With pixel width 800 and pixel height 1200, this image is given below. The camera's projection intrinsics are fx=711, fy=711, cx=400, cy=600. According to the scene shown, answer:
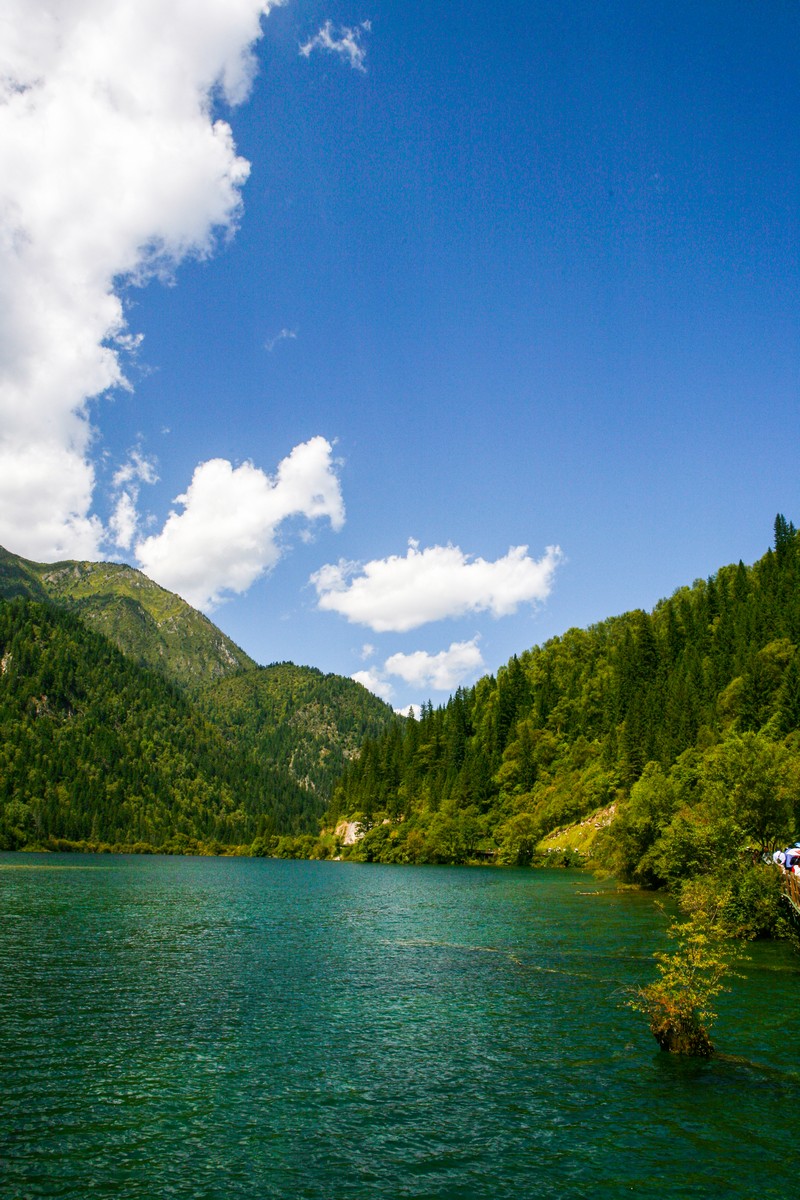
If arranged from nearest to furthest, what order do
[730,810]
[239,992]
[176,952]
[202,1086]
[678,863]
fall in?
1. [202,1086]
2. [239,992]
3. [176,952]
4. [730,810]
5. [678,863]

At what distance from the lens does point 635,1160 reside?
18.3 m

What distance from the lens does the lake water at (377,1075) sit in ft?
58.2

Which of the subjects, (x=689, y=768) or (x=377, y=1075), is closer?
(x=377, y=1075)

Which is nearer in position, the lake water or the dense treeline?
the lake water

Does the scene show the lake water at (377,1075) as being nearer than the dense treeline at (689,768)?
Yes

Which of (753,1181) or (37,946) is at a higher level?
(753,1181)

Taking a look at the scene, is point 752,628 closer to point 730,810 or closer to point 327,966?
point 730,810

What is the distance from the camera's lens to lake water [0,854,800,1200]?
1775 cm

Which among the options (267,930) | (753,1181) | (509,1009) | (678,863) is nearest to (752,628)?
(678,863)

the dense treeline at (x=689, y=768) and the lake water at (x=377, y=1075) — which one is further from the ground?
the dense treeline at (x=689, y=768)

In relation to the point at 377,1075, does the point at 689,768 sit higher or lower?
higher

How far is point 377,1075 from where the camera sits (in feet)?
80.8

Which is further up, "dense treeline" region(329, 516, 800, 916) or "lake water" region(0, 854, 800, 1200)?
"dense treeline" region(329, 516, 800, 916)

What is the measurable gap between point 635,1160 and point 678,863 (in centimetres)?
5347
